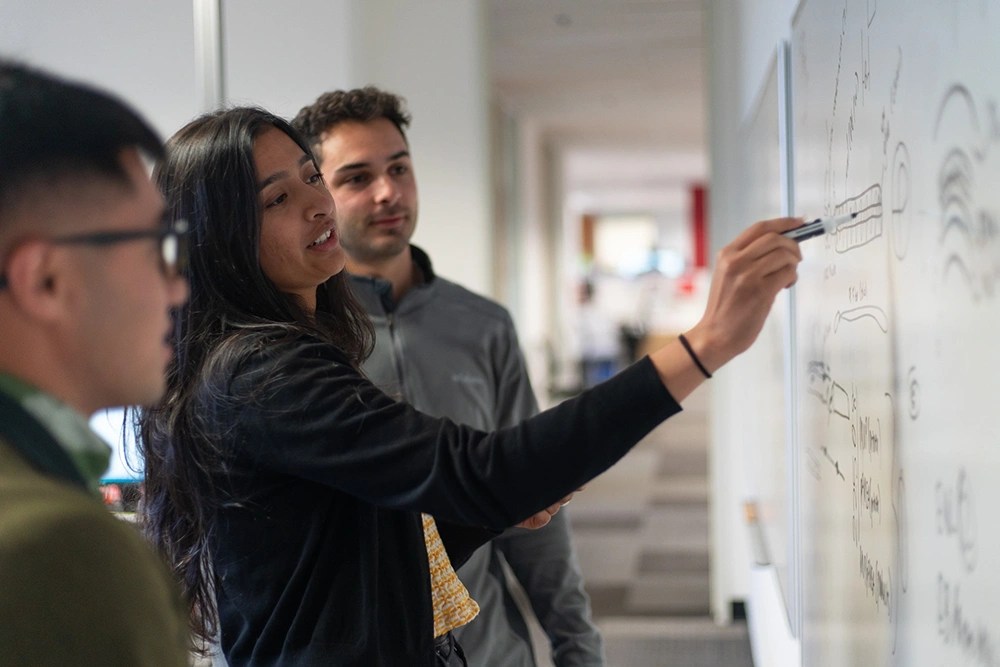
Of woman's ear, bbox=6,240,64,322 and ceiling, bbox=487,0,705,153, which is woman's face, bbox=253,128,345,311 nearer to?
woman's ear, bbox=6,240,64,322

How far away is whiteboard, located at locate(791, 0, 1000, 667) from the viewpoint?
0.66 meters

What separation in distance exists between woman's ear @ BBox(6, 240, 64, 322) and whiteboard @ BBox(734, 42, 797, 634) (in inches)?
57.7

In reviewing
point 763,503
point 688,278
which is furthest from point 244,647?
point 688,278

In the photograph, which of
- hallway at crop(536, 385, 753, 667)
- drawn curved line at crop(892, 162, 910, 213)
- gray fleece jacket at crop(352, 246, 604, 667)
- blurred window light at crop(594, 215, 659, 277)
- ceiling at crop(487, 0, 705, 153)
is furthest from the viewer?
blurred window light at crop(594, 215, 659, 277)

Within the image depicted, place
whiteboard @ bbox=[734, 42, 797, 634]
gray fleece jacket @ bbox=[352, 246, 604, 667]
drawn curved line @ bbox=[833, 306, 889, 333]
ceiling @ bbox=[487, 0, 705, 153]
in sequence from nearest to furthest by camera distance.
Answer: drawn curved line @ bbox=[833, 306, 889, 333] < gray fleece jacket @ bbox=[352, 246, 604, 667] < whiteboard @ bbox=[734, 42, 797, 634] < ceiling @ bbox=[487, 0, 705, 153]

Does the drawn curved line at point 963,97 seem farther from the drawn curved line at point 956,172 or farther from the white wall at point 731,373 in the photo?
the white wall at point 731,373

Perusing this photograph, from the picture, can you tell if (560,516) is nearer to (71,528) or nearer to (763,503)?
(763,503)

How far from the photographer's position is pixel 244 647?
3.58 ft

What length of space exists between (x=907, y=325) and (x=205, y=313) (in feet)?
2.45

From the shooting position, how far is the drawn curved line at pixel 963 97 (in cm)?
66

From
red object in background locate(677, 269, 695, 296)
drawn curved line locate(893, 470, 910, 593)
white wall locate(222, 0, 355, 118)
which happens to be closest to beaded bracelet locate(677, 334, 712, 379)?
drawn curved line locate(893, 470, 910, 593)

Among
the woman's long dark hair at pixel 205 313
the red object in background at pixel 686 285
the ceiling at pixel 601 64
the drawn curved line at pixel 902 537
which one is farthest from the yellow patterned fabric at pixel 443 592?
the red object in background at pixel 686 285

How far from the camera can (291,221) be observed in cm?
114

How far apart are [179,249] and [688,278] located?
2203 centimetres
